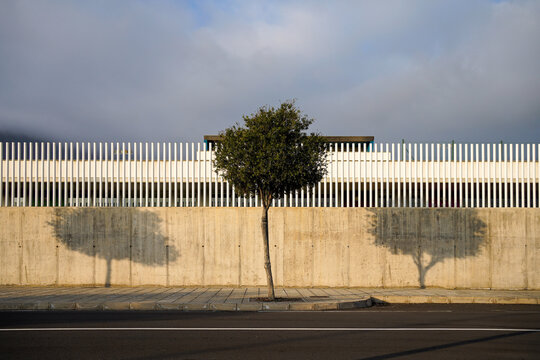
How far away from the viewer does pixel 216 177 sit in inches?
741

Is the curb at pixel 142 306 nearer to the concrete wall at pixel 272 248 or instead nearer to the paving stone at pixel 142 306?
the paving stone at pixel 142 306

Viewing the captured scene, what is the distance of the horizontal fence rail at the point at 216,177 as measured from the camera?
18.5 m

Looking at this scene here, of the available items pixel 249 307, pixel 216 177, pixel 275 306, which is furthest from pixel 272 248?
pixel 249 307

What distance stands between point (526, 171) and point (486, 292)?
489 cm

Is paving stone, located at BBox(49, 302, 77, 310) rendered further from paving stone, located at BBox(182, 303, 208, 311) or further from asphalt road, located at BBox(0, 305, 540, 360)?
paving stone, located at BBox(182, 303, 208, 311)

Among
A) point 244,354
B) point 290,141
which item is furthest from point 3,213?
point 244,354

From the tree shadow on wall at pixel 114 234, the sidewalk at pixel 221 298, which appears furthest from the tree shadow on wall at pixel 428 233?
the tree shadow on wall at pixel 114 234

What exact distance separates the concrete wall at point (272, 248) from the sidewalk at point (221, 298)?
59 cm

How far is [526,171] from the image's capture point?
1880cm

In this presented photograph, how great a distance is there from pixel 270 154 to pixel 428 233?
22.5ft

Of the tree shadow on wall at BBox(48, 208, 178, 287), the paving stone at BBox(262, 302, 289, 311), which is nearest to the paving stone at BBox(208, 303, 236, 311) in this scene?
the paving stone at BBox(262, 302, 289, 311)

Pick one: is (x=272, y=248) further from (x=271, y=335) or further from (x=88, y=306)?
(x=271, y=335)

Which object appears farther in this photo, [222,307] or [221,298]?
[221,298]

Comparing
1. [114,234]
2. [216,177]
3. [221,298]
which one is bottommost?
[221,298]
